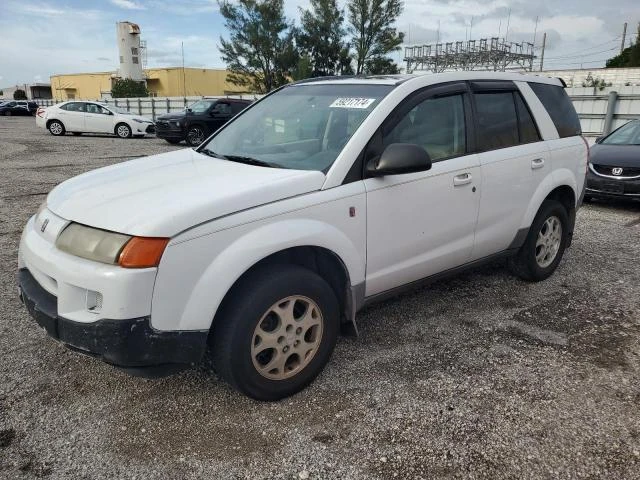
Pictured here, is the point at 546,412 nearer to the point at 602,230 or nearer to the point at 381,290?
the point at 381,290

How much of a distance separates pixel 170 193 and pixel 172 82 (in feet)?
219

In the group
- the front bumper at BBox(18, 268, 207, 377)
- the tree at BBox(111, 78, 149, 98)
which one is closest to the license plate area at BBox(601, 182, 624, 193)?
the front bumper at BBox(18, 268, 207, 377)

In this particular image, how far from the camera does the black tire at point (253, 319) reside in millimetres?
2557

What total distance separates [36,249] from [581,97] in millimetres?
14295

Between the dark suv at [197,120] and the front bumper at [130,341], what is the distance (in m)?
15.5

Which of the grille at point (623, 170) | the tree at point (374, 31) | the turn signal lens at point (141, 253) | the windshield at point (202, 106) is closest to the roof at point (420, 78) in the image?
the turn signal lens at point (141, 253)

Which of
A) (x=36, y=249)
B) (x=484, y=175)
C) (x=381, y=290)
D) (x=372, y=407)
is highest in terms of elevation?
(x=484, y=175)

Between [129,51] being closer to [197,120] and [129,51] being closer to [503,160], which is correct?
[197,120]

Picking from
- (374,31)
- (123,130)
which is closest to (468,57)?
(374,31)

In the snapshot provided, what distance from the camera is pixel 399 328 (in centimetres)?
375

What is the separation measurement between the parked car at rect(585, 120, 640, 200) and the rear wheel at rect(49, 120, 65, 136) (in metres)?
20.4

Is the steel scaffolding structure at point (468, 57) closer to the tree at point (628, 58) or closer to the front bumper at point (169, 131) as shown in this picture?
the tree at point (628, 58)

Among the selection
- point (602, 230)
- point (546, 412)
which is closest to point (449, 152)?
point (546, 412)

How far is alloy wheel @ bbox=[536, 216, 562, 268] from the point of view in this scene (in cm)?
455
